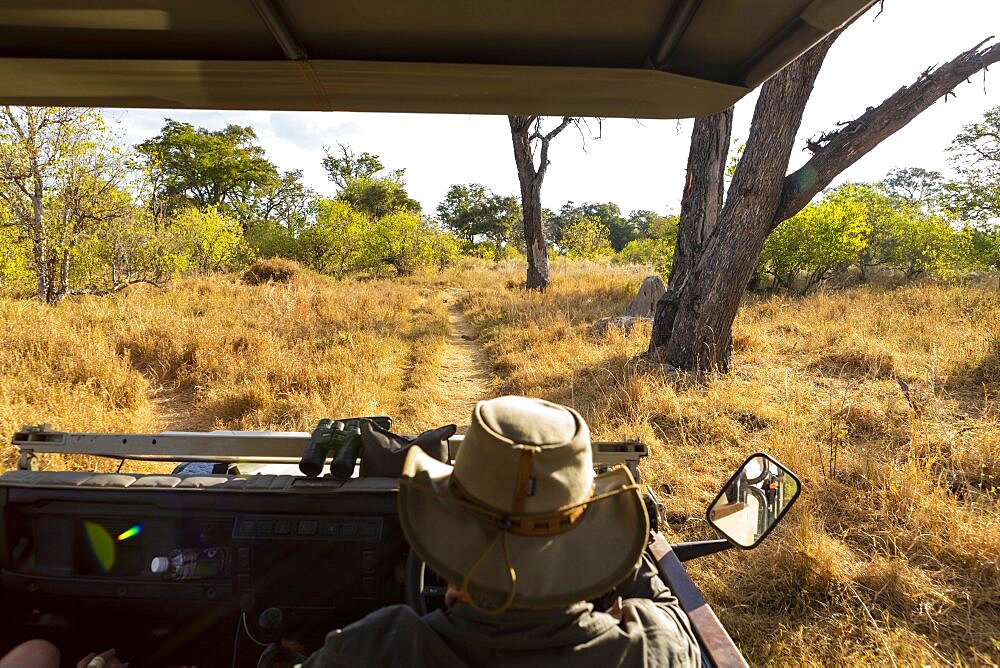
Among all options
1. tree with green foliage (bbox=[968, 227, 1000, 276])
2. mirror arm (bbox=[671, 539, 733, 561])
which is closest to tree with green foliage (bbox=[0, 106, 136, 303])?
mirror arm (bbox=[671, 539, 733, 561])

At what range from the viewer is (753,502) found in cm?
194

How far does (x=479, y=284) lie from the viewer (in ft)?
61.0

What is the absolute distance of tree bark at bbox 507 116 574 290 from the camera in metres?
14.2

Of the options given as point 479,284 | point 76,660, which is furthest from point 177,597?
point 479,284

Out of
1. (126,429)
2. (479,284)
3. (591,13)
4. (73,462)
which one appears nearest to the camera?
(591,13)

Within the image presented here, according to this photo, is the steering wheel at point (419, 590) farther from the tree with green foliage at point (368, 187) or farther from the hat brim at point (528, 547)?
the tree with green foliage at point (368, 187)

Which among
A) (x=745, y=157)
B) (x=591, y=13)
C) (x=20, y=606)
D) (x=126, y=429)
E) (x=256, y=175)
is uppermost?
(x=256, y=175)

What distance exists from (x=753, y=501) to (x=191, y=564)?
1994 millimetres

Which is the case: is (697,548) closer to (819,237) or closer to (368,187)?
(819,237)

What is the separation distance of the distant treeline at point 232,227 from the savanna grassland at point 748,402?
1.13 meters

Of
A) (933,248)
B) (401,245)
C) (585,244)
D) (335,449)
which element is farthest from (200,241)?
(585,244)

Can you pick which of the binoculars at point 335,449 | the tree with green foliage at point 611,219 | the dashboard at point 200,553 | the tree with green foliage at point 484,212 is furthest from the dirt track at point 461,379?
the tree with green foliage at point 611,219

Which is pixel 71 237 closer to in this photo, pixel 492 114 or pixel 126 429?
pixel 126 429

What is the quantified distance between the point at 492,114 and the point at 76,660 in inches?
98.2
